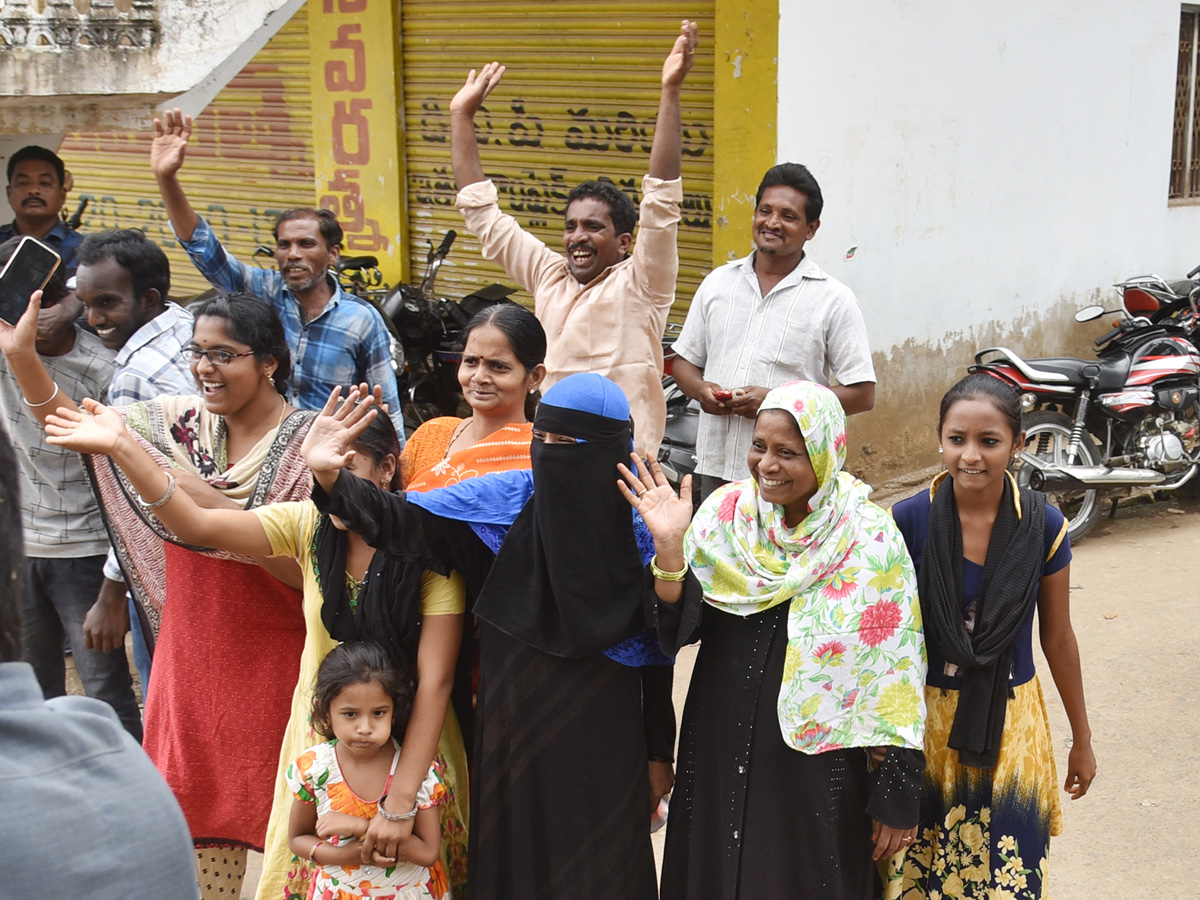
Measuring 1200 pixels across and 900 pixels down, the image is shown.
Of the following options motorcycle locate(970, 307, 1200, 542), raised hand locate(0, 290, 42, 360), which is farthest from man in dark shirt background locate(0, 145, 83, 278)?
motorcycle locate(970, 307, 1200, 542)

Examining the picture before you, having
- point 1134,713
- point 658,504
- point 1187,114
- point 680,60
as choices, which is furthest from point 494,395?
point 1187,114

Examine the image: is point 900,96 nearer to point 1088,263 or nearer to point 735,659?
point 1088,263

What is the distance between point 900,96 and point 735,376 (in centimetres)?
364

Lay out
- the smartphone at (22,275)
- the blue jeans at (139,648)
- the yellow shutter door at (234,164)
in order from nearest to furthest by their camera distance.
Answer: the smartphone at (22,275), the blue jeans at (139,648), the yellow shutter door at (234,164)

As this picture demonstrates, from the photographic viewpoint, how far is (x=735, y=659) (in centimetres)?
246

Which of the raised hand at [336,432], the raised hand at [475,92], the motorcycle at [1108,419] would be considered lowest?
the motorcycle at [1108,419]

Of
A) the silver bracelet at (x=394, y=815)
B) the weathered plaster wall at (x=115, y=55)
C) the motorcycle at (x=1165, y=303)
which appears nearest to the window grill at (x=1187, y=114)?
the motorcycle at (x=1165, y=303)

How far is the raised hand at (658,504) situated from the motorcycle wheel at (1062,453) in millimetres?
4262

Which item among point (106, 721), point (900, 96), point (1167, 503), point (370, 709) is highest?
point (900, 96)

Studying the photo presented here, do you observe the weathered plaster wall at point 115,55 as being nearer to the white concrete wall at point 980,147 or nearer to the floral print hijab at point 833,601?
the white concrete wall at point 980,147

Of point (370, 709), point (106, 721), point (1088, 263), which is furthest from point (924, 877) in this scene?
point (1088, 263)

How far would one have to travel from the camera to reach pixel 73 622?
3.53m

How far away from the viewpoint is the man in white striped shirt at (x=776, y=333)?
388 centimetres

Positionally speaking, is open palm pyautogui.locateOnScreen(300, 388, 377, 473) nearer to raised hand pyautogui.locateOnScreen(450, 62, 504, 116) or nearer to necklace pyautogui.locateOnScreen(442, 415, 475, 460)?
necklace pyautogui.locateOnScreen(442, 415, 475, 460)
